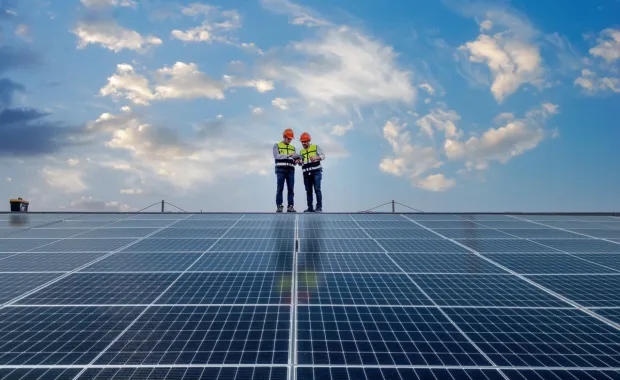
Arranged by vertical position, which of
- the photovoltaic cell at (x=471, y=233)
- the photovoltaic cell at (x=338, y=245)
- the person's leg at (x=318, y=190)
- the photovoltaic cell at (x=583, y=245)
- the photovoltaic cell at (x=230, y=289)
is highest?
the person's leg at (x=318, y=190)

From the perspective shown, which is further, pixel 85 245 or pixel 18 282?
pixel 85 245

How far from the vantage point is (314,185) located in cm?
1811

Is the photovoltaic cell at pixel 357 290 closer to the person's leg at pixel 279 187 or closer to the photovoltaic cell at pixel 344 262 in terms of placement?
the photovoltaic cell at pixel 344 262

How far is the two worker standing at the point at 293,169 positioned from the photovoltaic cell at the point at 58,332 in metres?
12.7

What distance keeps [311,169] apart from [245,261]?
10.7 m

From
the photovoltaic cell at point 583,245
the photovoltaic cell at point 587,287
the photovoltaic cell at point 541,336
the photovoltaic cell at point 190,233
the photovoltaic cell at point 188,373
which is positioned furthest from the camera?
the photovoltaic cell at point 190,233

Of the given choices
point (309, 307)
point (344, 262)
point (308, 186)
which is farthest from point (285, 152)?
point (309, 307)

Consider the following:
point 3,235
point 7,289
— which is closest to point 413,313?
point 7,289

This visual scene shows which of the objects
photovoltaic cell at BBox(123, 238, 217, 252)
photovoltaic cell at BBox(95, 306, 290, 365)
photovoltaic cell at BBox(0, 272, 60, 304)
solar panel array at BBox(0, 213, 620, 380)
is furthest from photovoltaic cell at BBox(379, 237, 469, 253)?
photovoltaic cell at BBox(0, 272, 60, 304)

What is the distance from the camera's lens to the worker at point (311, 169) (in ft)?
59.3

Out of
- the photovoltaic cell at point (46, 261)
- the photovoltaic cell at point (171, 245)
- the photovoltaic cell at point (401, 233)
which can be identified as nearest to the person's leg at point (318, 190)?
the photovoltaic cell at point (401, 233)

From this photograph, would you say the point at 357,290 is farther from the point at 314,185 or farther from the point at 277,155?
the point at 277,155

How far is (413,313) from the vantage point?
5.26m

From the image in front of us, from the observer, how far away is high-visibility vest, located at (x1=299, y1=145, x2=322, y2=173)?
18156 mm
